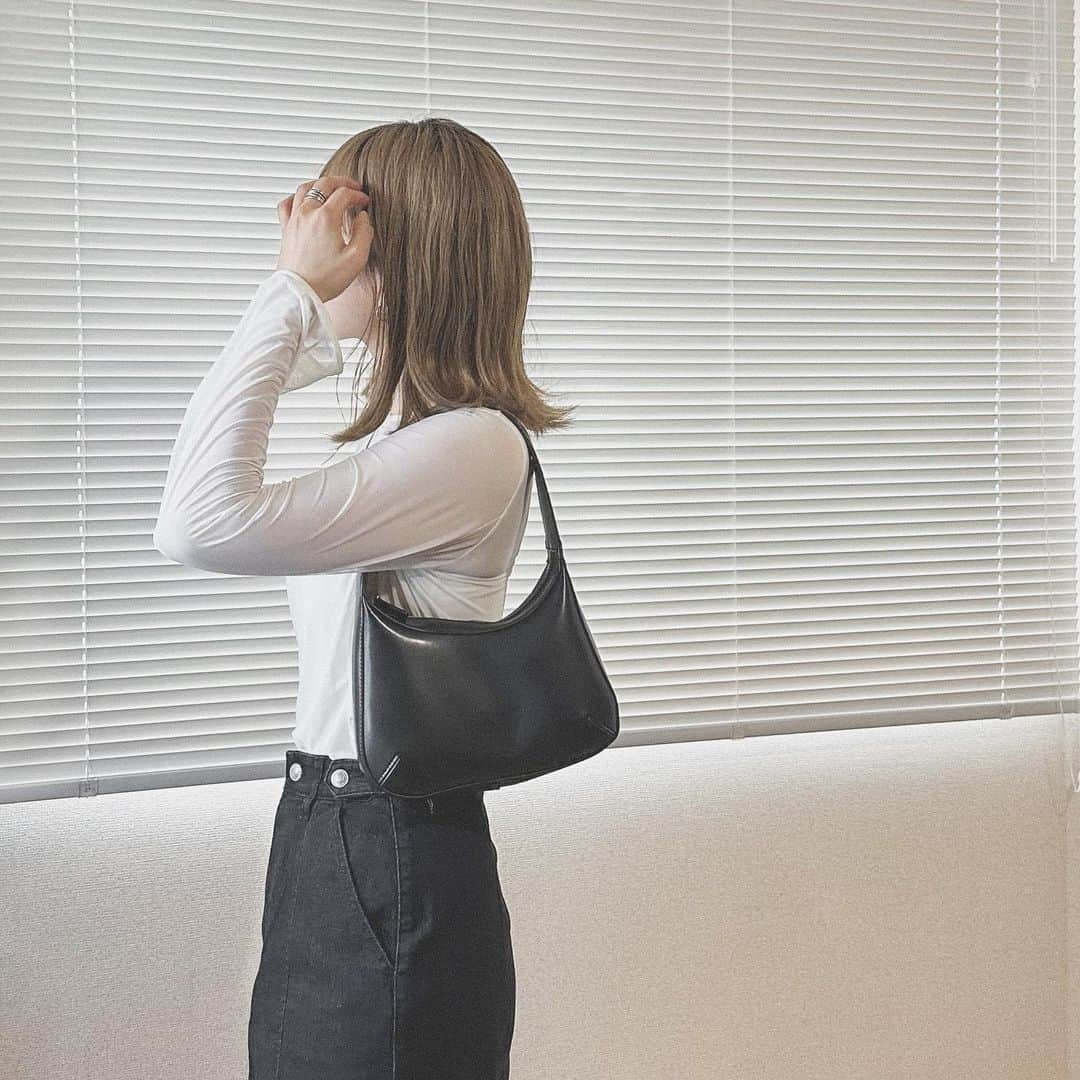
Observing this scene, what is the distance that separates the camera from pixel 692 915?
1937mm

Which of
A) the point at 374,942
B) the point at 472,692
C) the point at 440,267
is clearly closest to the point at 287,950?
the point at 374,942

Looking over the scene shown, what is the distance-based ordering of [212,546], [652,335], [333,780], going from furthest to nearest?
1. [652,335]
2. [333,780]
3. [212,546]

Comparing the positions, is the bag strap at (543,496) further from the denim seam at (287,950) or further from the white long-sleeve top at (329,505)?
the denim seam at (287,950)

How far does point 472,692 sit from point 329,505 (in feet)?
0.66

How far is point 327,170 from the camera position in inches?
46.4

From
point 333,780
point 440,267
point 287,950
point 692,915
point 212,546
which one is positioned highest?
point 440,267

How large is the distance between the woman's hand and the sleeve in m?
0.02

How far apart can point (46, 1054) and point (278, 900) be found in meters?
0.78

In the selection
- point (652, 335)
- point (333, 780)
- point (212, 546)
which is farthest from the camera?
point (652, 335)

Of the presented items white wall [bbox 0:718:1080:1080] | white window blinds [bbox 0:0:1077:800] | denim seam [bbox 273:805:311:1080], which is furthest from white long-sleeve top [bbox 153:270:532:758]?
white wall [bbox 0:718:1080:1080]

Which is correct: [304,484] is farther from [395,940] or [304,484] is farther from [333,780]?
[395,940]

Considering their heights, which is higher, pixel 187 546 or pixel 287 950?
pixel 187 546

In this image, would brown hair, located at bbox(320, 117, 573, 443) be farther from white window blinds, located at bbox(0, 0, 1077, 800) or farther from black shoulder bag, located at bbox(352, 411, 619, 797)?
white window blinds, located at bbox(0, 0, 1077, 800)

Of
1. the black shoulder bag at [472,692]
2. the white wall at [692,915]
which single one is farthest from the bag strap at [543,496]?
the white wall at [692,915]
